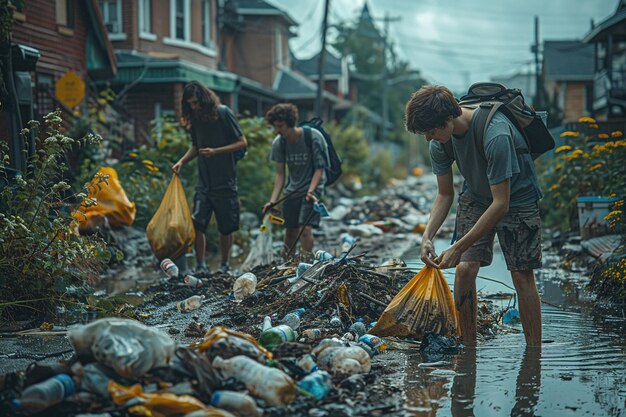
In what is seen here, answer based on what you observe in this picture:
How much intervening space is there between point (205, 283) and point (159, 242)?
0.91 m

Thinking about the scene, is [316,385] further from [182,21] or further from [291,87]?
[291,87]

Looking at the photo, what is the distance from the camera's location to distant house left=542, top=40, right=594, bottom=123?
150ft

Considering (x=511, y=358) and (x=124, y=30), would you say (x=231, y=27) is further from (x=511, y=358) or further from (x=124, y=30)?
(x=511, y=358)

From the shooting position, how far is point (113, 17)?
25.5 m

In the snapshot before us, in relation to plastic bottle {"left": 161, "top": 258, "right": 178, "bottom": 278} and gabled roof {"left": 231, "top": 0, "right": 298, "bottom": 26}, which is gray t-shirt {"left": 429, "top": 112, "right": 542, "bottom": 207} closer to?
plastic bottle {"left": 161, "top": 258, "right": 178, "bottom": 278}

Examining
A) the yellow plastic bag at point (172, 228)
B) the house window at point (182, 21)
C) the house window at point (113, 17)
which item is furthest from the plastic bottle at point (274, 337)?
the house window at point (182, 21)

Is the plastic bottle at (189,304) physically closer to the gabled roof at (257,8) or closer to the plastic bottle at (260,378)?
the plastic bottle at (260,378)

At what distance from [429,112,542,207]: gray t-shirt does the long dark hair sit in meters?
3.99

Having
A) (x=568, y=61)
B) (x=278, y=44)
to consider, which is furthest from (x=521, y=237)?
(x=568, y=61)

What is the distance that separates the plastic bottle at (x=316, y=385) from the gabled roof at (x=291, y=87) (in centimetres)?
3272

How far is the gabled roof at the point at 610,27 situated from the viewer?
3112 cm

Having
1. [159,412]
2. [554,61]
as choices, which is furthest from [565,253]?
[554,61]

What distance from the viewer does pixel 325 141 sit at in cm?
939

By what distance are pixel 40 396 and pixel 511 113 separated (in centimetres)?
326
